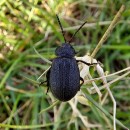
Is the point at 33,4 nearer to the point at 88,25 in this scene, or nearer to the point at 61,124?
the point at 88,25

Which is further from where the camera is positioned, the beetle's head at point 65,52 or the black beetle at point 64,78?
the beetle's head at point 65,52

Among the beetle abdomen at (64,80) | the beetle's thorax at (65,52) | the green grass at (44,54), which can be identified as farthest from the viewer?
the green grass at (44,54)

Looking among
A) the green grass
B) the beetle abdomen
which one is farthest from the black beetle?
the green grass

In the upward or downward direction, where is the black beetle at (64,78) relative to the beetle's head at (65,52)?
downward

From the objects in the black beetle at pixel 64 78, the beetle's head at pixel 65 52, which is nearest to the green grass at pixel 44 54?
the beetle's head at pixel 65 52

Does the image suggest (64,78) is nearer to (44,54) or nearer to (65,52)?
(65,52)

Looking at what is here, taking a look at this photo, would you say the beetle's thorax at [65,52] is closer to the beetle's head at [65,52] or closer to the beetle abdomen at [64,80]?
the beetle's head at [65,52]

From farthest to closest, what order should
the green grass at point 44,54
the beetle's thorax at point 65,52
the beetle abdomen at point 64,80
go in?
the green grass at point 44,54, the beetle's thorax at point 65,52, the beetle abdomen at point 64,80
